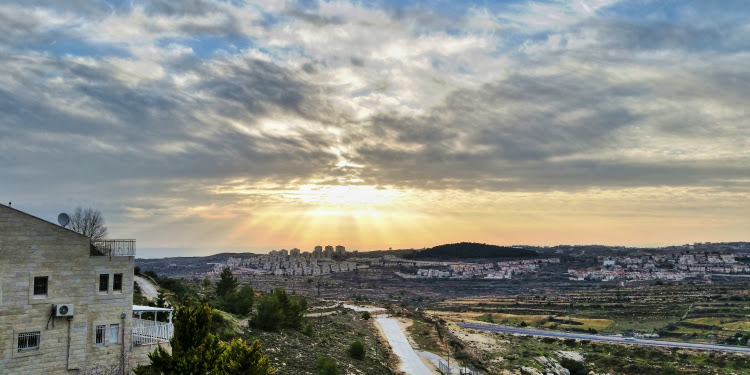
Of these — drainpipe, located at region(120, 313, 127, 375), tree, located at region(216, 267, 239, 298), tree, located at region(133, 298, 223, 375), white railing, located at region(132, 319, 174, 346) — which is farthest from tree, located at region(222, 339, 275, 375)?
tree, located at region(216, 267, 239, 298)

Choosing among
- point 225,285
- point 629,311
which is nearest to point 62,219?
point 225,285

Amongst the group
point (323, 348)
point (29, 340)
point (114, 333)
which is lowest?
point (323, 348)

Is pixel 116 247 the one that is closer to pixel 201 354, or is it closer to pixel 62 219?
pixel 62 219

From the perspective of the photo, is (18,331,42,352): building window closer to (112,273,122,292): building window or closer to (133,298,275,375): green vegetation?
(112,273,122,292): building window

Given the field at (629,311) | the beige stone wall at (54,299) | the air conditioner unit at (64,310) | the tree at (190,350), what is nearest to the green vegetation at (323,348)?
the beige stone wall at (54,299)

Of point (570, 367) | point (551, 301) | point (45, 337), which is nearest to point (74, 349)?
point (45, 337)

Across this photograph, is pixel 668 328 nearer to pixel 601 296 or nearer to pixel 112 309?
pixel 601 296
